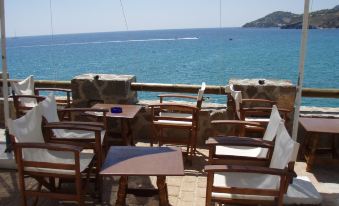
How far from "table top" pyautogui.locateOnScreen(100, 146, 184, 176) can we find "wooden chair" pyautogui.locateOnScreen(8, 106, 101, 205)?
256mm

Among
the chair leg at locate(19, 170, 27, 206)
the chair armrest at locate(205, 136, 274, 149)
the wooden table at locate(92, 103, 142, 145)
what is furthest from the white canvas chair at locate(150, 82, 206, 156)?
the chair leg at locate(19, 170, 27, 206)

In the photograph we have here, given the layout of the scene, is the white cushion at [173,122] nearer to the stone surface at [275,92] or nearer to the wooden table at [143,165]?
the stone surface at [275,92]

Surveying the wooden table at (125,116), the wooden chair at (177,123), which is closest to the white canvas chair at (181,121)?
the wooden chair at (177,123)

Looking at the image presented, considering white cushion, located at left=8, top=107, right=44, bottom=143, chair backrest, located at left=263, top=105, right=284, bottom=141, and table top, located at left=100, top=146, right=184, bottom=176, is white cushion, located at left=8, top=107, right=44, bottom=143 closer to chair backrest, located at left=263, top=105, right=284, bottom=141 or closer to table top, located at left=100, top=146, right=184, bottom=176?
table top, located at left=100, top=146, right=184, bottom=176

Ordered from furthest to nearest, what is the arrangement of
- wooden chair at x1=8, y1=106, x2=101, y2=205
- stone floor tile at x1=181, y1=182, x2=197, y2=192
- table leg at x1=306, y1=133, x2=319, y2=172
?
table leg at x1=306, y1=133, x2=319, y2=172, stone floor tile at x1=181, y1=182, x2=197, y2=192, wooden chair at x1=8, y1=106, x2=101, y2=205

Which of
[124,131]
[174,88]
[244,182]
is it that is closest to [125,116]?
[124,131]

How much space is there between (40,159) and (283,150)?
5.82 feet

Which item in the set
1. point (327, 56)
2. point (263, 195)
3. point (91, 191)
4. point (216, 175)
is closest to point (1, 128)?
point (91, 191)

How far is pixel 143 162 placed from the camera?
245 cm

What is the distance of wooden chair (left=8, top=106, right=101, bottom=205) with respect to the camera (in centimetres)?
248

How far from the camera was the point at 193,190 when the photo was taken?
10.6ft

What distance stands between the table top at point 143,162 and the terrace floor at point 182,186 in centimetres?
55

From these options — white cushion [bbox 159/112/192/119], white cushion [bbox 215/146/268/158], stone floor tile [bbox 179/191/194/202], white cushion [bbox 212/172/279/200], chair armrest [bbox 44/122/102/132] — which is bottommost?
stone floor tile [bbox 179/191/194/202]

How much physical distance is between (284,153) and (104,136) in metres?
1.71
